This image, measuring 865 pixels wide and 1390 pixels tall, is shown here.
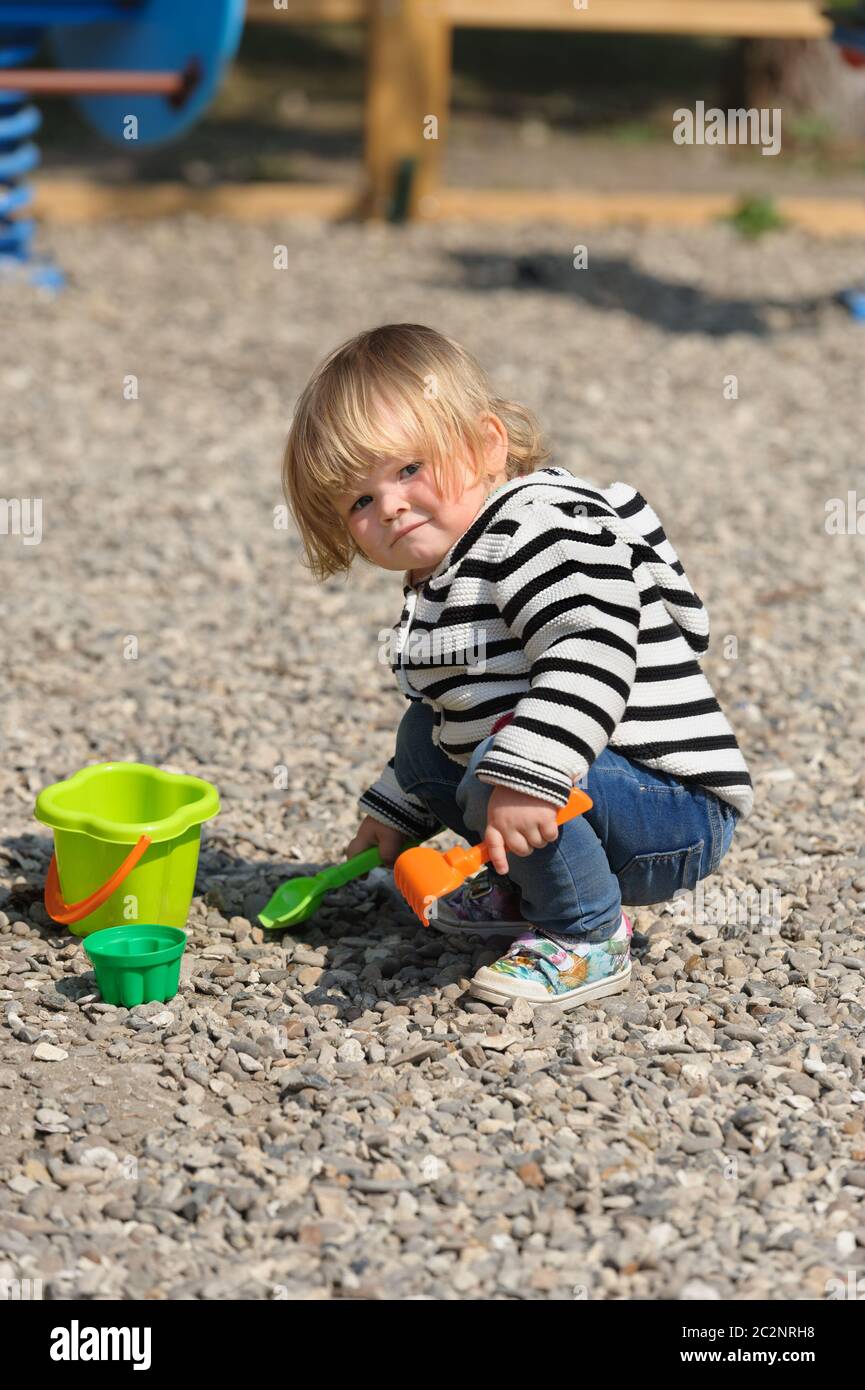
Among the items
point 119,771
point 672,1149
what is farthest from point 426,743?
point 672,1149

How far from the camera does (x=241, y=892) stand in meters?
2.86

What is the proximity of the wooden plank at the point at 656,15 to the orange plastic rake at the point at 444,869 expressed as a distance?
6063 mm

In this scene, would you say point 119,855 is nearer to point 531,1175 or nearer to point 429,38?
point 531,1175

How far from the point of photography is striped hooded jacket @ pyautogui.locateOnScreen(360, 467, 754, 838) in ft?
7.34

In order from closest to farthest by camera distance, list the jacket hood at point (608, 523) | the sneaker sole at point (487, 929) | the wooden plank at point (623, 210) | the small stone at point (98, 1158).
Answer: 1. the small stone at point (98, 1158)
2. the jacket hood at point (608, 523)
3. the sneaker sole at point (487, 929)
4. the wooden plank at point (623, 210)

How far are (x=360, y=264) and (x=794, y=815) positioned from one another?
479 cm

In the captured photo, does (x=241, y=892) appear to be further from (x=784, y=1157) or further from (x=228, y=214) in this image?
(x=228, y=214)

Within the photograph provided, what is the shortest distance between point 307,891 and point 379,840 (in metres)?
0.14

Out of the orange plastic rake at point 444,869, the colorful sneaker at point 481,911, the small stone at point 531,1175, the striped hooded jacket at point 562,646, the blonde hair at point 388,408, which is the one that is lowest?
the small stone at point 531,1175

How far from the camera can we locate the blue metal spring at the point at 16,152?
22.1 feet

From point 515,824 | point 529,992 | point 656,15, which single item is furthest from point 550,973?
point 656,15

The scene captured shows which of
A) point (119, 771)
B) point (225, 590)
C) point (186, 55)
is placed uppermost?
point (186, 55)

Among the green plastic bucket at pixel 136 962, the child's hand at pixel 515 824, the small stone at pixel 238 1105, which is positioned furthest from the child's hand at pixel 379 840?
the small stone at pixel 238 1105

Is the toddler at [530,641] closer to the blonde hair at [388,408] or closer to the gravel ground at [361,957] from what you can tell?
the blonde hair at [388,408]
